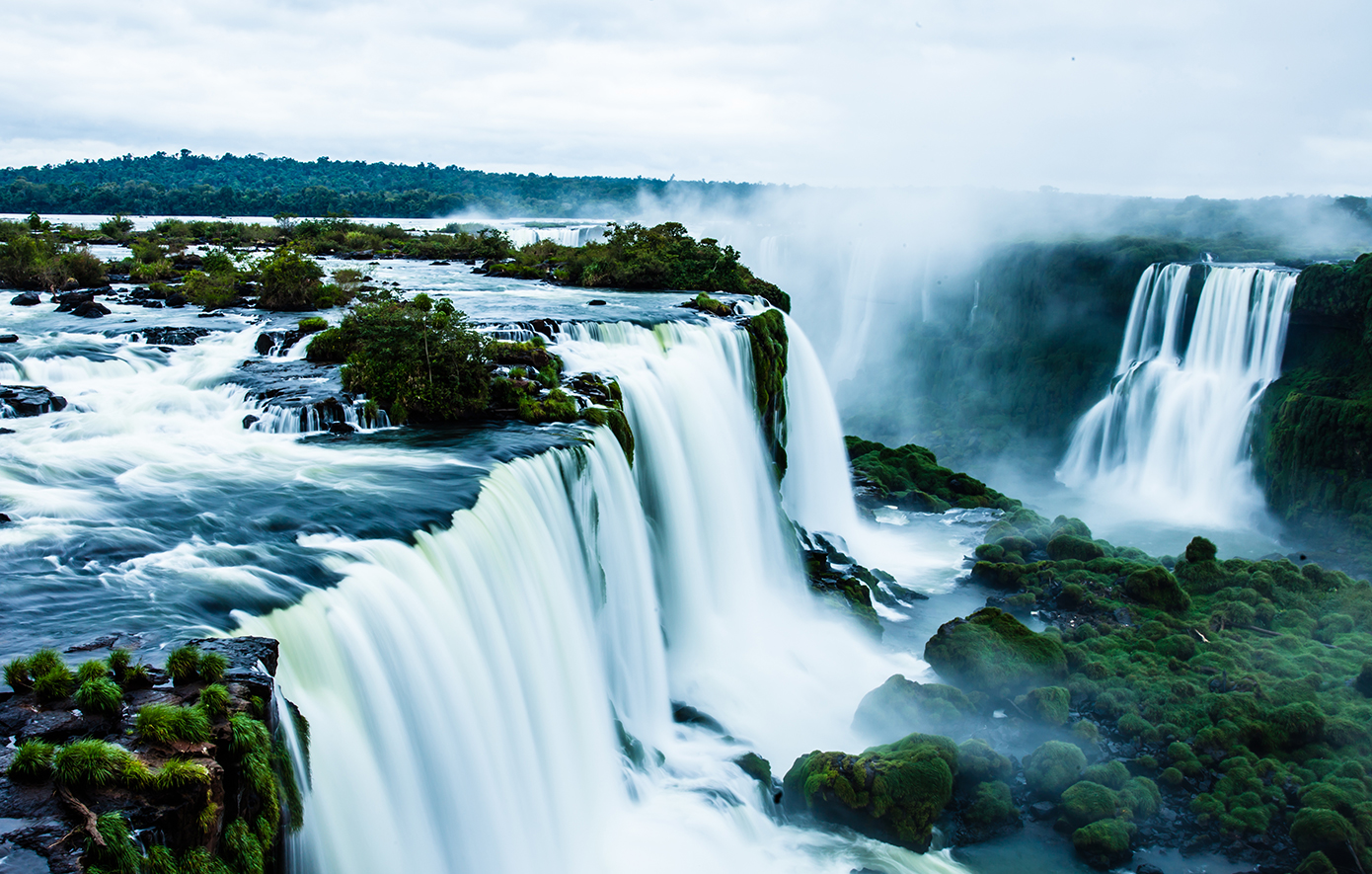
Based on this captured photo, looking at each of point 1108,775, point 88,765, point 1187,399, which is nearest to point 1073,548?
point 1108,775

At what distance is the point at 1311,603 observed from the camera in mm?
23281

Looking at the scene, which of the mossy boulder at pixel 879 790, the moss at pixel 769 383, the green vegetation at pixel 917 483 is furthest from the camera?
the green vegetation at pixel 917 483

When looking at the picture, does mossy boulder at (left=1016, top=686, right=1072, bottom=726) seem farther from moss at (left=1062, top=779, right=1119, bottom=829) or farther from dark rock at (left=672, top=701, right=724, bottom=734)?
dark rock at (left=672, top=701, right=724, bottom=734)

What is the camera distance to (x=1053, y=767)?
1627 centimetres

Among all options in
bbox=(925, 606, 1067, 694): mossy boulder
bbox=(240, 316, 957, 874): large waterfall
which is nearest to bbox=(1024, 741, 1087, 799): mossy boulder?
bbox=(925, 606, 1067, 694): mossy boulder

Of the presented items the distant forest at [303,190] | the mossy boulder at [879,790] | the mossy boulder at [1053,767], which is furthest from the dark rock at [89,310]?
the distant forest at [303,190]

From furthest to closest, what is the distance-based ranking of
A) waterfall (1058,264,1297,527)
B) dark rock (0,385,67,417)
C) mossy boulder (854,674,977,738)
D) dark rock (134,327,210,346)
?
waterfall (1058,264,1297,527) < dark rock (134,327,210,346) < mossy boulder (854,674,977,738) < dark rock (0,385,67,417)

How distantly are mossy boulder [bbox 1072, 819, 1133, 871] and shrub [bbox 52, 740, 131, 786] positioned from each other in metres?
14.6

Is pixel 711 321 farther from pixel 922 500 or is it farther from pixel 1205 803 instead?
pixel 1205 803

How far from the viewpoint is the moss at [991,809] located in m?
15.4

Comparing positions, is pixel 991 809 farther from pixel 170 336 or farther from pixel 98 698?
pixel 170 336

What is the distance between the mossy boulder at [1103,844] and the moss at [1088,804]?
346mm

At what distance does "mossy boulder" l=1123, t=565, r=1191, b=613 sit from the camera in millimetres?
23655

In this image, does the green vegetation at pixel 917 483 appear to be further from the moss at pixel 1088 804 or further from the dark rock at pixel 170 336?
the dark rock at pixel 170 336
